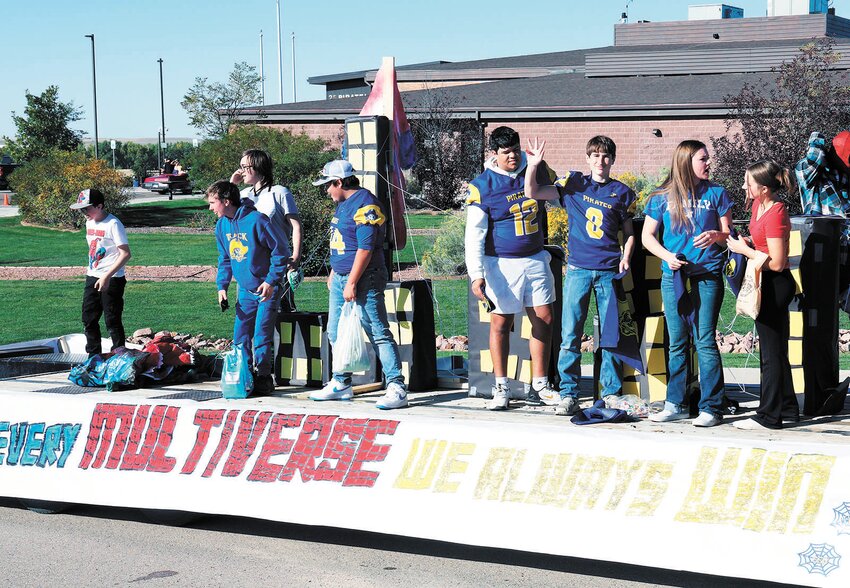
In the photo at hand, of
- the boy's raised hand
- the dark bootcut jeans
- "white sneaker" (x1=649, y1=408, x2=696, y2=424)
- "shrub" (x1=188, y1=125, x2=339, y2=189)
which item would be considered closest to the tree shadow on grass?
"shrub" (x1=188, y1=125, x2=339, y2=189)

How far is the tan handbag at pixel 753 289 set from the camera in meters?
6.16

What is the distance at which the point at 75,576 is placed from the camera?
5.87 m

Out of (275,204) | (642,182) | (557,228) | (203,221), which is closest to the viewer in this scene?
(275,204)

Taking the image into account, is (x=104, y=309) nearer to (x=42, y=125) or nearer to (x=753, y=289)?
(x=753, y=289)

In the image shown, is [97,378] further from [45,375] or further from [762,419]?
[762,419]

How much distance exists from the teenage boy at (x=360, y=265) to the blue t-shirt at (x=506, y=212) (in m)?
0.67

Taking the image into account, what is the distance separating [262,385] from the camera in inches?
292

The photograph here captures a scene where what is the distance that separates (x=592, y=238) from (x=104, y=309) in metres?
3.95

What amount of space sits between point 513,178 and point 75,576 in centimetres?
343

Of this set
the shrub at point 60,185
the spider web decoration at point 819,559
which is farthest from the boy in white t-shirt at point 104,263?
the shrub at point 60,185

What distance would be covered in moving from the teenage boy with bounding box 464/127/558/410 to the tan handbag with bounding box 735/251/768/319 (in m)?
1.28

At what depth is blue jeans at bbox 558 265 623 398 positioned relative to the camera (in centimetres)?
678

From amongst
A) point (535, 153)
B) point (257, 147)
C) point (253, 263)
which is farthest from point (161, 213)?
point (535, 153)

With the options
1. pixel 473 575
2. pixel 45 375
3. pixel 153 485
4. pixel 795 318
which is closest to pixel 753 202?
pixel 795 318
